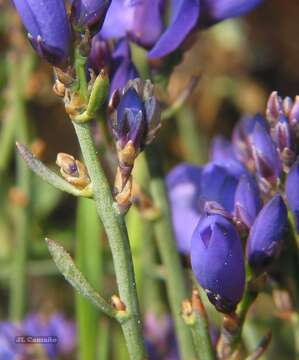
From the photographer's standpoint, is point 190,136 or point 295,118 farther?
point 190,136

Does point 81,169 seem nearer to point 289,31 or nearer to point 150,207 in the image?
point 150,207

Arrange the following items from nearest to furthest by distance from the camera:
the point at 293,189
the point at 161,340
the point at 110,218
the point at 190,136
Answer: the point at 110,218 < the point at 293,189 < the point at 161,340 < the point at 190,136

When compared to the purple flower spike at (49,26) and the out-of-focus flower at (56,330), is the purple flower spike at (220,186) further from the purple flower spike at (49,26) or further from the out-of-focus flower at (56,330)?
the out-of-focus flower at (56,330)

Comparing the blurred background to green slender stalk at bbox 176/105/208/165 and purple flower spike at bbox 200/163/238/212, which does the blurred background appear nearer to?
green slender stalk at bbox 176/105/208/165

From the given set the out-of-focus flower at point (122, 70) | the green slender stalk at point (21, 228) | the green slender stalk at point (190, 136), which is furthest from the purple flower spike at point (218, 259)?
the green slender stalk at point (190, 136)

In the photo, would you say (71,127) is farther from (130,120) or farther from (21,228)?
(130,120)

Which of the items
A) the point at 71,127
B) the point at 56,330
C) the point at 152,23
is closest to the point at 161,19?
the point at 152,23
